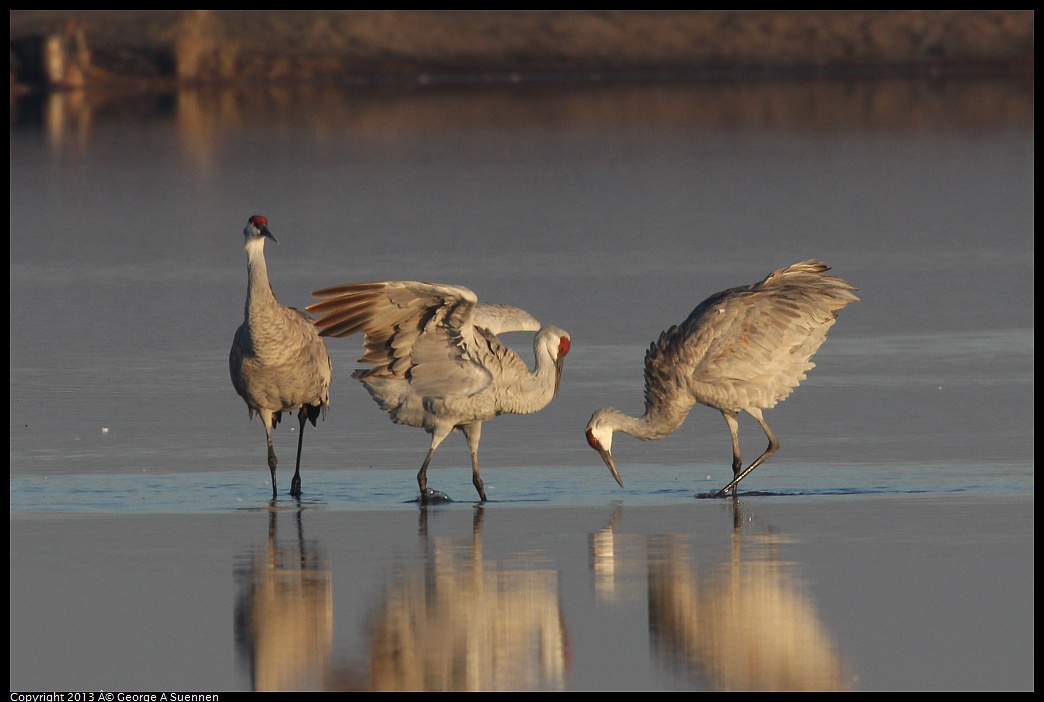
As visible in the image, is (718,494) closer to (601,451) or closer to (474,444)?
(601,451)

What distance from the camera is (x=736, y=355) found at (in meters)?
12.0

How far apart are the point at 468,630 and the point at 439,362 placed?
3657 mm

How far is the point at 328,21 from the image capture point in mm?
45469

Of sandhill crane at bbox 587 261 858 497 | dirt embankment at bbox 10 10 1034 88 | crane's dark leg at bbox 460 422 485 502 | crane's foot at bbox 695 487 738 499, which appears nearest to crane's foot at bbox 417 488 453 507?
crane's dark leg at bbox 460 422 485 502

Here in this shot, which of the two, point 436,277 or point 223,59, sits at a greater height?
point 223,59

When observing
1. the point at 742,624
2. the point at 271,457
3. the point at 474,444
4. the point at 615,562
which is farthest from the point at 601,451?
the point at 742,624

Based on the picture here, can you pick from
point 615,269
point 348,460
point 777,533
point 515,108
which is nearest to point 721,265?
point 615,269

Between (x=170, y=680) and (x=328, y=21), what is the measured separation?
38.7 meters

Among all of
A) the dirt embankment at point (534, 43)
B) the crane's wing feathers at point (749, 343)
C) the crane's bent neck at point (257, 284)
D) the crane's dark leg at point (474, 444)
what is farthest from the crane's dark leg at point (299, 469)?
the dirt embankment at point (534, 43)

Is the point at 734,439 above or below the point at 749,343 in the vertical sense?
below

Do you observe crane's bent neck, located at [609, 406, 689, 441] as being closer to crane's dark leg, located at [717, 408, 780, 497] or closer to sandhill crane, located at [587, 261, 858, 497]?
sandhill crane, located at [587, 261, 858, 497]

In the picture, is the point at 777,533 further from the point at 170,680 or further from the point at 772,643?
the point at 170,680

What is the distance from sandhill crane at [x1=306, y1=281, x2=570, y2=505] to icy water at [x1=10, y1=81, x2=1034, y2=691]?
1.12 ft

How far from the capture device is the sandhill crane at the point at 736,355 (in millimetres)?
12000
